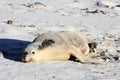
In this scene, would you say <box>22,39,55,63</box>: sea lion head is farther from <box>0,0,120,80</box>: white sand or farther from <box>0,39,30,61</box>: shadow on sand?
<box>0,39,30,61</box>: shadow on sand

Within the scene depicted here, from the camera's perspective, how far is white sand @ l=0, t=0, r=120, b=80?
6.66 m

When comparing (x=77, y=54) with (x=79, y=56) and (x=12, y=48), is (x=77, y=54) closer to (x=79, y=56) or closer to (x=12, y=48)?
(x=79, y=56)

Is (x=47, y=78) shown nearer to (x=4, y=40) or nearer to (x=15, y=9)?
(x=4, y=40)

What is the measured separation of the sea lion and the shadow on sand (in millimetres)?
371

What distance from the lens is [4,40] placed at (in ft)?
29.5

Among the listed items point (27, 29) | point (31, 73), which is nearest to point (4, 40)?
point (27, 29)

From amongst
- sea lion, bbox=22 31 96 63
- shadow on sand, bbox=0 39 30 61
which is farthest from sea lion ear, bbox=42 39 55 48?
shadow on sand, bbox=0 39 30 61

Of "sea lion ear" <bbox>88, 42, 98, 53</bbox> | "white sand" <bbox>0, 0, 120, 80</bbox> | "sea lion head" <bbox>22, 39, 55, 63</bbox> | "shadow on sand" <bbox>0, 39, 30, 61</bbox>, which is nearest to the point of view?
"white sand" <bbox>0, 0, 120, 80</bbox>

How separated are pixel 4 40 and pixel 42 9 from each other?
4.82 meters

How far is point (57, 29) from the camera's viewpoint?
35.9ft

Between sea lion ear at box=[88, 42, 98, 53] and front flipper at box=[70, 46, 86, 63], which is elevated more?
sea lion ear at box=[88, 42, 98, 53]

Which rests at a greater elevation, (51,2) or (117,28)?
(51,2)

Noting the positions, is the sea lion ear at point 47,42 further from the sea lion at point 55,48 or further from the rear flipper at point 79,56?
the rear flipper at point 79,56

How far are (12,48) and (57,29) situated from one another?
269cm
